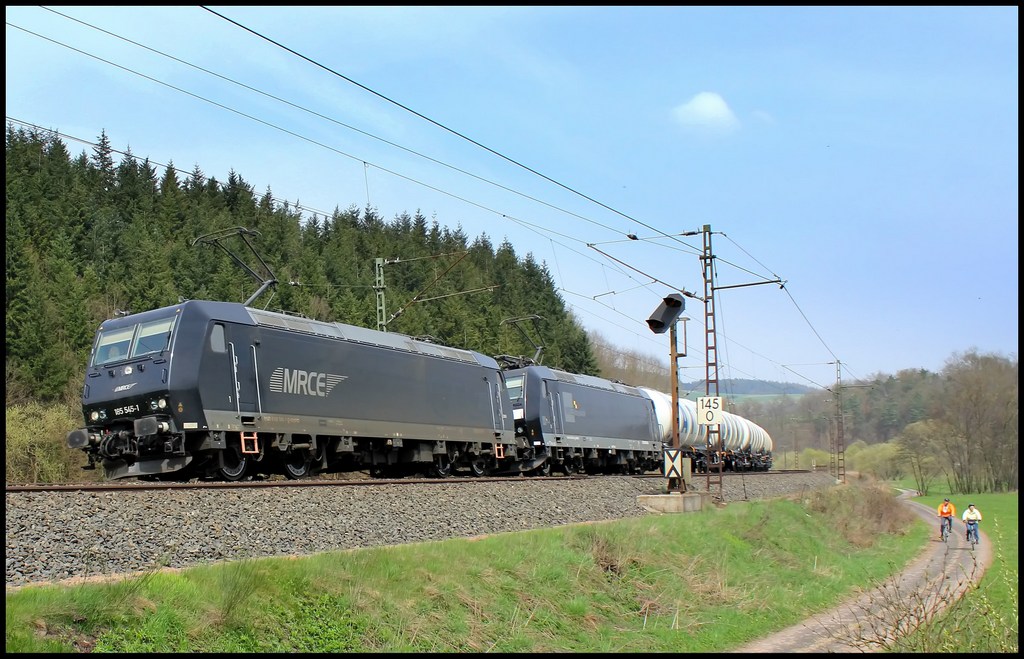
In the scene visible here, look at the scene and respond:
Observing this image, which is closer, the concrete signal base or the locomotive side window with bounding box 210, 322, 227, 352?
the locomotive side window with bounding box 210, 322, 227, 352

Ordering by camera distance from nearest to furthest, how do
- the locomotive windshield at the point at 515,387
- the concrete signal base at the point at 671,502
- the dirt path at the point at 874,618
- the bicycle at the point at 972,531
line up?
the dirt path at the point at 874,618 < the concrete signal base at the point at 671,502 < the bicycle at the point at 972,531 < the locomotive windshield at the point at 515,387

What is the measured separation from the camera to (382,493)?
16.2 m

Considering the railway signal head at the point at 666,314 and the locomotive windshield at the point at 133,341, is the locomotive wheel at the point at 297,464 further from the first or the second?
the railway signal head at the point at 666,314

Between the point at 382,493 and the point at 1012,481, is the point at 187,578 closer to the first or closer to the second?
the point at 382,493

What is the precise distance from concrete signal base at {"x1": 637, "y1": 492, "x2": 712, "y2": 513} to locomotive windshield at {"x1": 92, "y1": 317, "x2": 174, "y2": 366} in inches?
481

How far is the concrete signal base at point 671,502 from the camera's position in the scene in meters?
22.2

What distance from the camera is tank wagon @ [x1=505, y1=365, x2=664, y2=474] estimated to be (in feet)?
96.6

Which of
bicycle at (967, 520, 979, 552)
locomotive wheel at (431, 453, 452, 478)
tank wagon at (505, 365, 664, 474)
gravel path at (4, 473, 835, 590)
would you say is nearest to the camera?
gravel path at (4, 473, 835, 590)

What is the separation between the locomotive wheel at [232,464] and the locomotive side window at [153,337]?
7.96 ft

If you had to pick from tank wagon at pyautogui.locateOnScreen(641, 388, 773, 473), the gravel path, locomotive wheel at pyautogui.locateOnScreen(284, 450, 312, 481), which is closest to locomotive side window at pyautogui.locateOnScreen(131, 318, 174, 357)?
locomotive wheel at pyautogui.locateOnScreen(284, 450, 312, 481)

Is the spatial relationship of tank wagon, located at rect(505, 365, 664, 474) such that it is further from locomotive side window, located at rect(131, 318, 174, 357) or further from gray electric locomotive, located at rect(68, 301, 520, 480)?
locomotive side window, located at rect(131, 318, 174, 357)

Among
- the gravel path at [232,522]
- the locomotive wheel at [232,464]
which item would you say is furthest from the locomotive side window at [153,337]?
the gravel path at [232,522]

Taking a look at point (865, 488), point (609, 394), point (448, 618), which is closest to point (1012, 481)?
point (448, 618)

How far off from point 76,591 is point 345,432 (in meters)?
12.3
